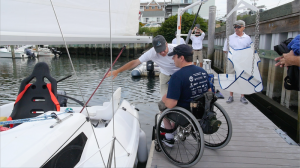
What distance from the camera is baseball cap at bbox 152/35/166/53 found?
3.07 meters

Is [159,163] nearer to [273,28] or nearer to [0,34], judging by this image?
[0,34]

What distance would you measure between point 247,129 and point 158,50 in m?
1.98

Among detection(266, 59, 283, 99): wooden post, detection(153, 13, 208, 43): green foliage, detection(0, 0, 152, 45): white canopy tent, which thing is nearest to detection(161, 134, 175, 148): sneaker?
detection(0, 0, 152, 45): white canopy tent

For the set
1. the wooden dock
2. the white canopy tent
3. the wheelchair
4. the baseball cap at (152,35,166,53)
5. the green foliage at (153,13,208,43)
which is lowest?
the wooden dock

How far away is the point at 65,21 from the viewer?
2242 mm

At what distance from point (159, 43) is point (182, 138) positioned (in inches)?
51.3

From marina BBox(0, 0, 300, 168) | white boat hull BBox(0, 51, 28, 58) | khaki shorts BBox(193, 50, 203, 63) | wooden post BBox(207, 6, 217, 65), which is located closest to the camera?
marina BBox(0, 0, 300, 168)

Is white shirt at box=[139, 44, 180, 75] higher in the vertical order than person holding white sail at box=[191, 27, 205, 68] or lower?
lower

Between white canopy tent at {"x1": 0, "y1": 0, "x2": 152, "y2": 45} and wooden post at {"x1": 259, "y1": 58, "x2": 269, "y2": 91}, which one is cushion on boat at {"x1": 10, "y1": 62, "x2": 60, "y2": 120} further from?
wooden post at {"x1": 259, "y1": 58, "x2": 269, "y2": 91}

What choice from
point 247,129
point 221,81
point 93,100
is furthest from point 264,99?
point 93,100

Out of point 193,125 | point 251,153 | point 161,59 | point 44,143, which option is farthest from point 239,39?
point 44,143

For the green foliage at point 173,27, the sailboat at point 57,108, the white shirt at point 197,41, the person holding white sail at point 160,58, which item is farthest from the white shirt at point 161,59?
the green foliage at point 173,27

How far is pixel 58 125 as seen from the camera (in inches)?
74.9

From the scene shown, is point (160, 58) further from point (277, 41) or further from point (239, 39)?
point (277, 41)
